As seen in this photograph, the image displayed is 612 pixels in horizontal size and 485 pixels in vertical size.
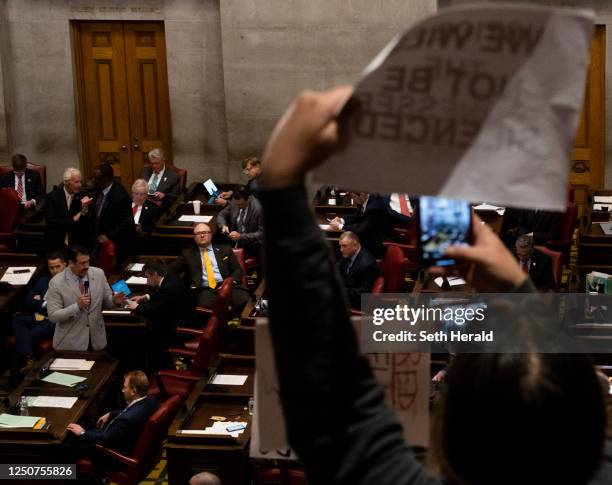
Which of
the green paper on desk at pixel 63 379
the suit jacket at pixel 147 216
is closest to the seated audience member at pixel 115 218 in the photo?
the suit jacket at pixel 147 216

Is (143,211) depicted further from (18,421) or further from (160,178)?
(18,421)

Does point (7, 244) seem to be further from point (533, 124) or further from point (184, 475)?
point (533, 124)

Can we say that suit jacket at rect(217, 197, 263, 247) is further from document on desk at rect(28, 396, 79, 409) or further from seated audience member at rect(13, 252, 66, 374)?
document on desk at rect(28, 396, 79, 409)

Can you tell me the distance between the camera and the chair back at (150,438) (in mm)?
7723

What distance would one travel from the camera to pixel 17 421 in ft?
26.6

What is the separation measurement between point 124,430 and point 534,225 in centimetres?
594

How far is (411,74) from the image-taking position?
1389 mm

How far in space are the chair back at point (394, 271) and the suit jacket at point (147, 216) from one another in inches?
136

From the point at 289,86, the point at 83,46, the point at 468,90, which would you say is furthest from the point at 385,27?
the point at 468,90

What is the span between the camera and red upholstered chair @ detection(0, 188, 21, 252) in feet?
42.2

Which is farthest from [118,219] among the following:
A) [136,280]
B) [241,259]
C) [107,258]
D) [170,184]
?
[170,184]

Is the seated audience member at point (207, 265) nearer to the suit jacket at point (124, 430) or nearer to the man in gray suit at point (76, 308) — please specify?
the man in gray suit at point (76, 308)

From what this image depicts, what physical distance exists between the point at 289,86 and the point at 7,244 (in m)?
4.91

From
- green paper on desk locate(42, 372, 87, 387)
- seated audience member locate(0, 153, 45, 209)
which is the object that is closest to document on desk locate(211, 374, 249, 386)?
green paper on desk locate(42, 372, 87, 387)
